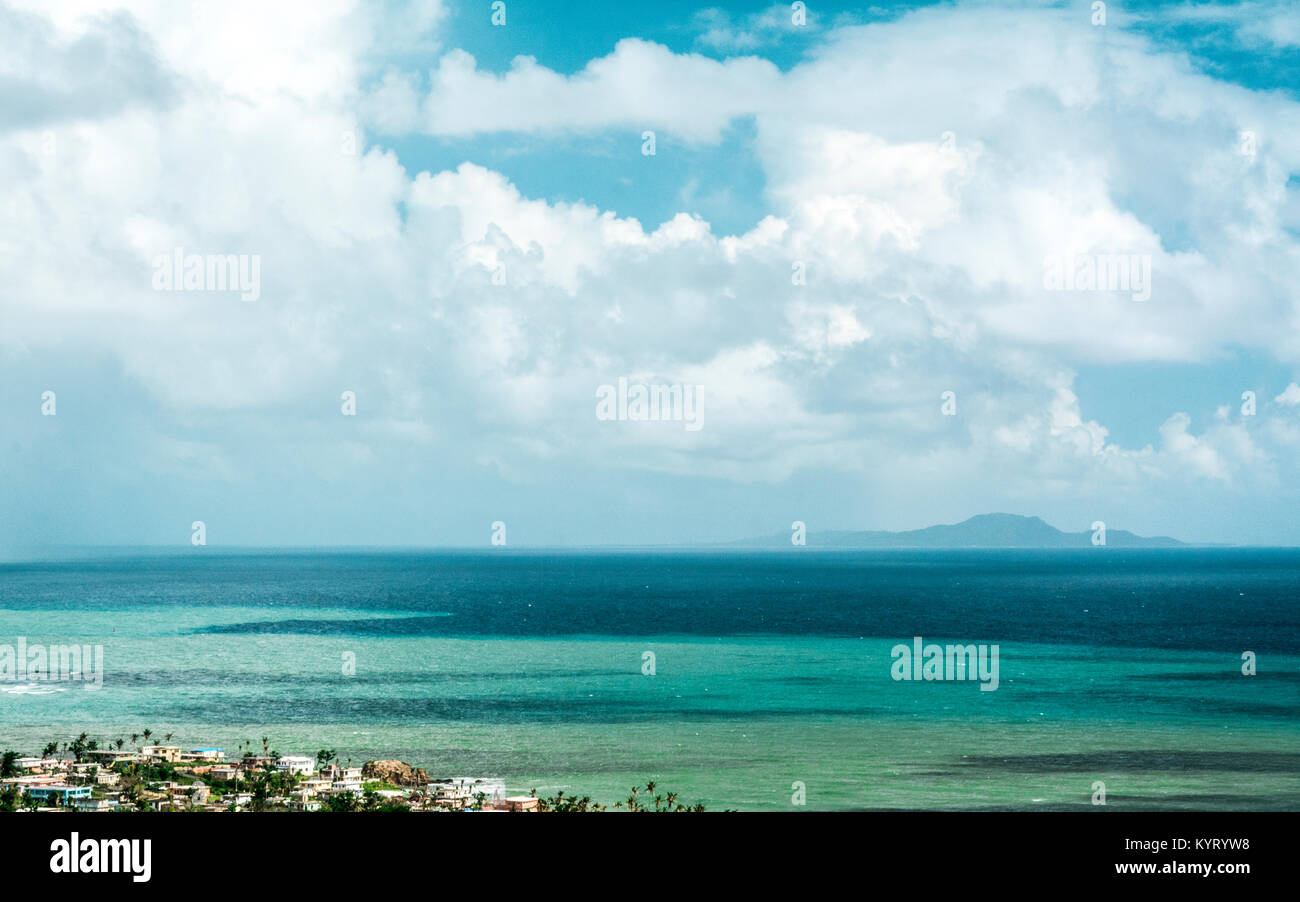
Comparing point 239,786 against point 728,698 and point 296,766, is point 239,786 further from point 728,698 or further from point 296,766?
point 728,698

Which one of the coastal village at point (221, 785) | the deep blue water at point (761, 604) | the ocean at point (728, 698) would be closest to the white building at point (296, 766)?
the coastal village at point (221, 785)

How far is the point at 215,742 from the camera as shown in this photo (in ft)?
117

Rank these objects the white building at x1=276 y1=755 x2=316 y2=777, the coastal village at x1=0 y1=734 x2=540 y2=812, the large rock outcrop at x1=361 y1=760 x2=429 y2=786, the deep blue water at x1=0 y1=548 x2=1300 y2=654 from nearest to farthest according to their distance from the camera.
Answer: the coastal village at x1=0 y1=734 x2=540 y2=812 < the white building at x1=276 y1=755 x2=316 y2=777 < the large rock outcrop at x1=361 y1=760 x2=429 y2=786 < the deep blue water at x1=0 y1=548 x2=1300 y2=654

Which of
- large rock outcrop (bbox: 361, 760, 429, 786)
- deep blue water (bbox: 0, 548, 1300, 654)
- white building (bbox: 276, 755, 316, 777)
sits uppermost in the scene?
white building (bbox: 276, 755, 316, 777)

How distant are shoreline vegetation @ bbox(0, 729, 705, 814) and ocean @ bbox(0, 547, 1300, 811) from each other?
9.30 ft

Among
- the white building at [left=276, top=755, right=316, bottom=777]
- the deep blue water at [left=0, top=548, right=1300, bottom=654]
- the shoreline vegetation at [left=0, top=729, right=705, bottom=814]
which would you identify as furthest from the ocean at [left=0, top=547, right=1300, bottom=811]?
the white building at [left=276, top=755, right=316, bottom=777]

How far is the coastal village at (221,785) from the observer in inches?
918

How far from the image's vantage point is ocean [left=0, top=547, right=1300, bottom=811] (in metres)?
32.0

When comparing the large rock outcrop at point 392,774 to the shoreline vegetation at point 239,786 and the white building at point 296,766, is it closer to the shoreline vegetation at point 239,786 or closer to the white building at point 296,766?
the shoreline vegetation at point 239,786

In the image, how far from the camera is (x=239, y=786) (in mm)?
25750

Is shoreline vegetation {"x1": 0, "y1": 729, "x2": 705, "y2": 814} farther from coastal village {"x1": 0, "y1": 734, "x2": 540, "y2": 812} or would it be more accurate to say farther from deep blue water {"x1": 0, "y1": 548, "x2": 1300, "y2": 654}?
deep blue water {"x1": 0, "y1": 548, "x2": 1300, "y2": 654}
